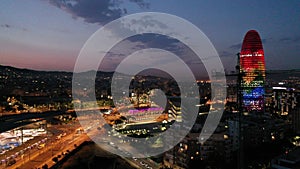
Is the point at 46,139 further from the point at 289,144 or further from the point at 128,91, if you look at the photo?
the point at 128,91

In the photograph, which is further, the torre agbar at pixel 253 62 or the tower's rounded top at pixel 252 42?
the tower's rounded top at pixel 252 42

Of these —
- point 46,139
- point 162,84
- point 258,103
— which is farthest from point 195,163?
point 162,84

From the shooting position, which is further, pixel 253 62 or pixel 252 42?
pixel 252 42

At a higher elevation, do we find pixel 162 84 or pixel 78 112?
pixel 162 84

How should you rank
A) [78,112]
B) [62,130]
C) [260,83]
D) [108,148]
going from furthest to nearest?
1. [78,112]
2. [260,83]
3. [62,130]
4. [108,148]

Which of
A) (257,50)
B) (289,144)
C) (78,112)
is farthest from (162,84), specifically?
(289,144)

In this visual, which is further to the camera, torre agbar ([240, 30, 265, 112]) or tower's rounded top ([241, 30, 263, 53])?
tower's rounded top ([241, 30, 263, 53])

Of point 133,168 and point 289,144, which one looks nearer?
point 133,168

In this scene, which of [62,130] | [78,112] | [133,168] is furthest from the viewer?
[78,112]

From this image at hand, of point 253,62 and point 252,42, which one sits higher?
point 252,42

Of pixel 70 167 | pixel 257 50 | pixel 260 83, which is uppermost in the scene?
pixel 257 50
